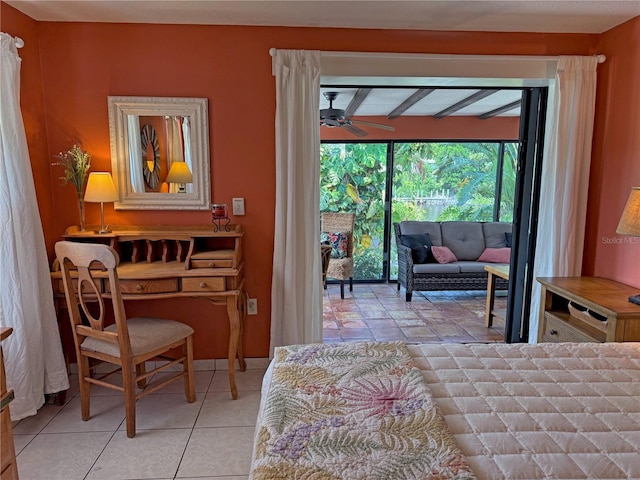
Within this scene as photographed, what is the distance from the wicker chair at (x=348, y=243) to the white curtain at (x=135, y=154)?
9.11 feet

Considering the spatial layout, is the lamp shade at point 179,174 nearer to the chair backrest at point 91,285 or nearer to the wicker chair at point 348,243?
the chair backrest at point 91,285

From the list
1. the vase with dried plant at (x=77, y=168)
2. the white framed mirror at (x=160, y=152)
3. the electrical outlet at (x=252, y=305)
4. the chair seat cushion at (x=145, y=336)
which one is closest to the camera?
the chair seat cushion at (x=145, y=336)

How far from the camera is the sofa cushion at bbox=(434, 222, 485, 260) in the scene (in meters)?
5.52

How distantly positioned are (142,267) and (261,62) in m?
1.59

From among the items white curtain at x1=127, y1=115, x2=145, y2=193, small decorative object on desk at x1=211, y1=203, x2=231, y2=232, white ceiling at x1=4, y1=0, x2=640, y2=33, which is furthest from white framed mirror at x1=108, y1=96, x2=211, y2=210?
white ceiling at x1=4, y1=0, x2=640, y2=33

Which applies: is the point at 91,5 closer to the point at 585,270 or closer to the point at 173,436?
the point at 173,436

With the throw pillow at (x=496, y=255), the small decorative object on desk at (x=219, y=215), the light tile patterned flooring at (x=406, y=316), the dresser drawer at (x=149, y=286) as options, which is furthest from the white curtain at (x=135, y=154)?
the throw pillow at (x=496, y=255)

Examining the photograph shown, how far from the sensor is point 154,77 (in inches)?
Result: 109

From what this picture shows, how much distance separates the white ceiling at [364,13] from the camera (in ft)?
7.89

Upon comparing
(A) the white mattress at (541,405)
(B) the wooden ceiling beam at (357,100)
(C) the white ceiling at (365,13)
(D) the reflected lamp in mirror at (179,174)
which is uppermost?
(C) the white ceiling at (365,13)

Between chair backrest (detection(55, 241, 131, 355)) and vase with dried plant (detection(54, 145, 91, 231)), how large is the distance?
21.7 inches

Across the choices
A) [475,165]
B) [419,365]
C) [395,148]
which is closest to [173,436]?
[419,365]

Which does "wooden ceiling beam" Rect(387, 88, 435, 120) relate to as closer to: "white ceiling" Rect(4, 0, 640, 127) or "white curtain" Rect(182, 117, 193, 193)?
"white ceiling" Rect(4, 0, 640, 127)

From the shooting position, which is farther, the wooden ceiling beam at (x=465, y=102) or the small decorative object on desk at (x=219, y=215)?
the wooden ceiling beam at (x=465, y=102)
